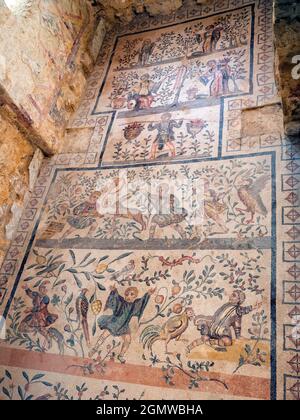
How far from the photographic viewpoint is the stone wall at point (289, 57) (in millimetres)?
1844

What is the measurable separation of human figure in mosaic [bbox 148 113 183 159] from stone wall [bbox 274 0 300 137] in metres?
0.88

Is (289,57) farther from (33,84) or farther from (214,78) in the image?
(33,84)

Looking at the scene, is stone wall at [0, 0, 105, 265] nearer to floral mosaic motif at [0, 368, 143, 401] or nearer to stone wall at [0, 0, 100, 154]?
stone wall at [0, 0, 100, 154]

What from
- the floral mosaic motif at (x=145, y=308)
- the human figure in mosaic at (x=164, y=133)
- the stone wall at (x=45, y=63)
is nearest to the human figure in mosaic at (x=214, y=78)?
the human figure in mosaic at (x=164, y=133)

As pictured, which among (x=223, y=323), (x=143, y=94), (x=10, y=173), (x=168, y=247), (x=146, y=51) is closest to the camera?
(x=223, y=323)

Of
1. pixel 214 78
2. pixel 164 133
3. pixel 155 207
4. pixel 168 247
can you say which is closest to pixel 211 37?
pixel 214 78

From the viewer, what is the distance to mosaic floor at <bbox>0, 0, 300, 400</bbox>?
1.98 m

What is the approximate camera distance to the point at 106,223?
2.70 metres

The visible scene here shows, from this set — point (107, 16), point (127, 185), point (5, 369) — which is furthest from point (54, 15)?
point (5, 369)

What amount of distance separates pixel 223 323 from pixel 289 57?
1578mm

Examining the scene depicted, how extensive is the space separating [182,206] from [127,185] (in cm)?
53

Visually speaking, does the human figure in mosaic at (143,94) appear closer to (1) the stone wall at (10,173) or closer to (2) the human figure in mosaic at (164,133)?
(2) the human figure in mosaic at (164,133)

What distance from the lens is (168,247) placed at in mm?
2410

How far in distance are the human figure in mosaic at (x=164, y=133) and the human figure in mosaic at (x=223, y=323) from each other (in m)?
1.28
